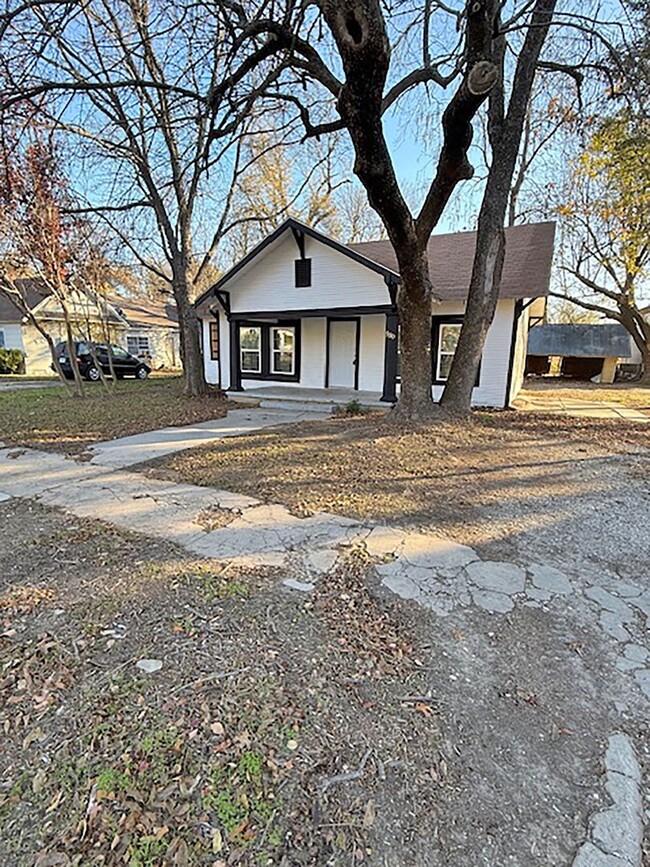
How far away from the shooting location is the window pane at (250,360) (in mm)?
15227

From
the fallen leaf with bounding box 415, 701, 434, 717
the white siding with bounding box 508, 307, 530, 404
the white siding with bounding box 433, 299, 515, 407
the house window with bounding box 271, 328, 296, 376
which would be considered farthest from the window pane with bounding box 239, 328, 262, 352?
the fallen leaf with bounding box 415, 701, 434, 717

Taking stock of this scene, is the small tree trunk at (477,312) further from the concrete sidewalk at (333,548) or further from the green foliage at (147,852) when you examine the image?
the green foliage at (147,852)

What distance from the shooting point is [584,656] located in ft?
7.96

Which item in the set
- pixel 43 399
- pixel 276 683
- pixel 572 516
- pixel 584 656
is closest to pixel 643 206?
pixel 572 516

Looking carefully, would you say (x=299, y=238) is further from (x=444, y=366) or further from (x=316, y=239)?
(x=444, y=366)

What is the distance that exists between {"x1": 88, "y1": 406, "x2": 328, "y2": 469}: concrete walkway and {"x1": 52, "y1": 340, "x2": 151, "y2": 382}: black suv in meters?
A: 13.1

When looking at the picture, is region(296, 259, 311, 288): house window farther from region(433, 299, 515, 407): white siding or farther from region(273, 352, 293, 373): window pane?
region(433, 299, 515, 407): white siding

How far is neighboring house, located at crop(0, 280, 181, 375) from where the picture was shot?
23750 millimetres

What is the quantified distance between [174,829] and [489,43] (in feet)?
26.4

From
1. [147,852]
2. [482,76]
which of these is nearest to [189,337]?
[482,76]

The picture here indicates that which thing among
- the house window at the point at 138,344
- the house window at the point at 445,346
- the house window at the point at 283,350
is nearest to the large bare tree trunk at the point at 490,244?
the house window at the point at 445,346

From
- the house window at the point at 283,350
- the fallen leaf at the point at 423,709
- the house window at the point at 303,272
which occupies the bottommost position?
→ the fallen leaf at the point at 423,709

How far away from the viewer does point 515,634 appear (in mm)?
2600

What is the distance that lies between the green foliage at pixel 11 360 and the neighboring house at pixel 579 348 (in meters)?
27.9
